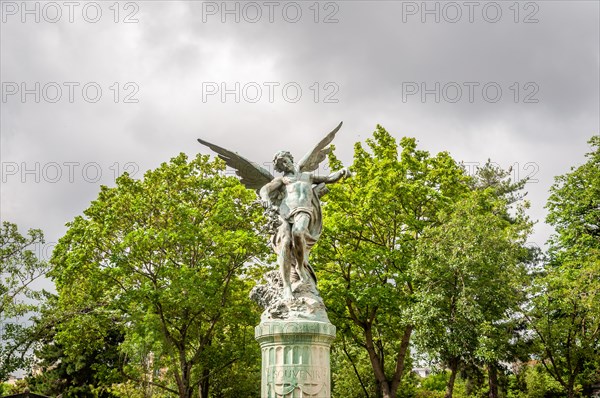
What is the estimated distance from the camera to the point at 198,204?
23.6 m

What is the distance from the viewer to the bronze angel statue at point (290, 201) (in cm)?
1099

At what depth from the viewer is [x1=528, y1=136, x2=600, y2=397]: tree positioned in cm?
2028

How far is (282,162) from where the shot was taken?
11.8 m

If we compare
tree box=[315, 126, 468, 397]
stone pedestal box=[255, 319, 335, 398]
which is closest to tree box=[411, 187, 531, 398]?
tree box=[315, 126, 468, 397]

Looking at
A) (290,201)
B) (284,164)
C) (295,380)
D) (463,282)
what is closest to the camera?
(295,380)

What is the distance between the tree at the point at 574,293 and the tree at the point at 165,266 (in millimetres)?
10253

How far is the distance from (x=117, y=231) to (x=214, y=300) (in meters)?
4.64

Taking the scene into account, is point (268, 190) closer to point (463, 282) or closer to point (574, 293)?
point (463, 282)

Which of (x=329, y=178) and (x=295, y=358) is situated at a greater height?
(x=329, y=178)

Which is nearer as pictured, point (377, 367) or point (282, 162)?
point (282, 162)

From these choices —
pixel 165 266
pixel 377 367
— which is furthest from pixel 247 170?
pixel 377 367

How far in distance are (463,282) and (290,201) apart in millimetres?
9500

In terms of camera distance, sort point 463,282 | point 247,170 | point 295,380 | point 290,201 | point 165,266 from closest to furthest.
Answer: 1. point 295,380
2. point 290,201
3. point 247,170
4. point 463,282
5. point 165,266

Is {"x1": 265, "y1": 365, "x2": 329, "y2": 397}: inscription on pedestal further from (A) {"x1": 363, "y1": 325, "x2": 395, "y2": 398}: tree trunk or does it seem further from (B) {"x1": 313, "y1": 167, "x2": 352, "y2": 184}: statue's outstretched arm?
(A) {"x1": 363, "y1": 325, "x2": 395, "y2": 398}: tree trunk
